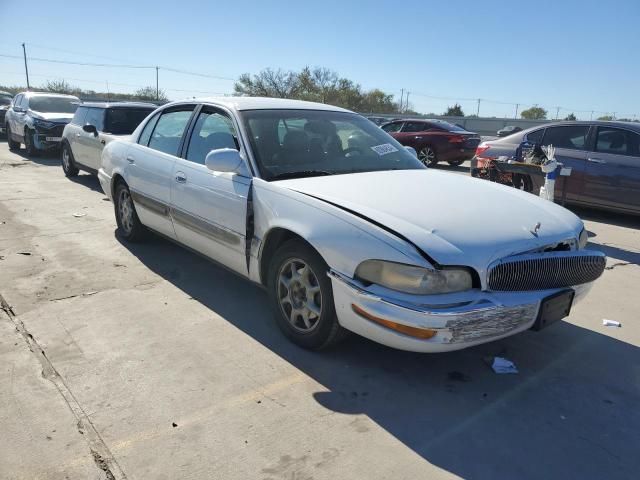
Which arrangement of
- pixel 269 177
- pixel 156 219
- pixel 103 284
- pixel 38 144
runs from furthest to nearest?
pixel 38 144 < pixel 156 219 < pixel 103 284 < pixel 269 177

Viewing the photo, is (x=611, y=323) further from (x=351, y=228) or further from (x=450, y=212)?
(x=351, y=228)

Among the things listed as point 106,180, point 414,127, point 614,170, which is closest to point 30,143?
point 106,180

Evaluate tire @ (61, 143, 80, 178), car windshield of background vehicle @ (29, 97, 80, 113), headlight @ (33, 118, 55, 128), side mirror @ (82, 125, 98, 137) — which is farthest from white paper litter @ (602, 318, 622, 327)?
car windshield of background vehicle @ (29, 97, 80, 113)

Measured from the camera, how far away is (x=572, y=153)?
8.17 meters

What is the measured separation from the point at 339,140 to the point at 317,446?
2.53m

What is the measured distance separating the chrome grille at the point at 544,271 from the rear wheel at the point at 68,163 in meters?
9.46

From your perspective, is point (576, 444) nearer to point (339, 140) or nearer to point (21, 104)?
point (339, 140)

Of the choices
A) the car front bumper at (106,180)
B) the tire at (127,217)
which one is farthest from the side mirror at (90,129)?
the tire at (127,217)

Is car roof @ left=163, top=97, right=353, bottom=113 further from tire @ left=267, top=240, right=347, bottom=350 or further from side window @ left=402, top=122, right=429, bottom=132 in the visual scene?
side window @ left=402, top=122, right=429, bottom=132

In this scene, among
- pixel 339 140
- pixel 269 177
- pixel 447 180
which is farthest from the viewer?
pixel 339 140

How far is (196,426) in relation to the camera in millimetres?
2598

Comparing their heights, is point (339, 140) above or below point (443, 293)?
above

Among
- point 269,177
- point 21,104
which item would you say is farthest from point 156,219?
point 21,104

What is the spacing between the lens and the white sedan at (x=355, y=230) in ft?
8.93
